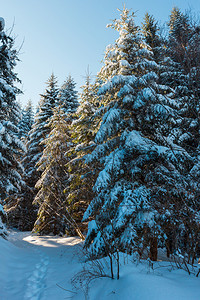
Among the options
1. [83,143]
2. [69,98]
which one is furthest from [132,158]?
[69,98]

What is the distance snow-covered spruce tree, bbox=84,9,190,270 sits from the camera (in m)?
6.13

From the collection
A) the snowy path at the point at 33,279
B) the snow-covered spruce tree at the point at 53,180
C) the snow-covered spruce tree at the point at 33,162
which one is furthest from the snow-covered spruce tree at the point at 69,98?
the snowy path at the point at 33,279

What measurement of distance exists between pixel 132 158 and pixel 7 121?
22.8 feet

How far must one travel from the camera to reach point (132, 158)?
25.3 ft

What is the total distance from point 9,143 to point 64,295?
7.58 metres

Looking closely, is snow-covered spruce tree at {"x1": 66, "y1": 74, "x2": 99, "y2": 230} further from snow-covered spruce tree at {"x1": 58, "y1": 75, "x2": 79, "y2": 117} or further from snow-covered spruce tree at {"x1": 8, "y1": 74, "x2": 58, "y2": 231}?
snow-covered spruce tree at {"x1": 58, "y1": 75, "x2": 79, "y2": 117}

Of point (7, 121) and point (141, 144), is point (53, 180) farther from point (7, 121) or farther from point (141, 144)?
point (141, 144)

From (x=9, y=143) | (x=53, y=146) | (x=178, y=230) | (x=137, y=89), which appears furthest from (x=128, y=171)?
(x=53, y=146)

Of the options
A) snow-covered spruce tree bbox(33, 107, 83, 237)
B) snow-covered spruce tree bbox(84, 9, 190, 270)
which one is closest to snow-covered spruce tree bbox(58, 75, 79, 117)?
snow-covered spruce tree bbox(33, 107, 83, 237)

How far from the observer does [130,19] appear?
9.55 meters

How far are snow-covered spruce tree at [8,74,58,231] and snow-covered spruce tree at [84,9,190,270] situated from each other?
12.7m

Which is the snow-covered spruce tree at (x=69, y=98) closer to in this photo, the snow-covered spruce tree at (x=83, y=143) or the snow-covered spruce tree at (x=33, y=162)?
the snow-covered spruce tree at (x=33, y=162)

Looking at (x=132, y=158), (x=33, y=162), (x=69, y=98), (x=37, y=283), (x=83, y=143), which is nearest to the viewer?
(x=37, y=283)

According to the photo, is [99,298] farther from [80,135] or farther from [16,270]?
[80,135]
